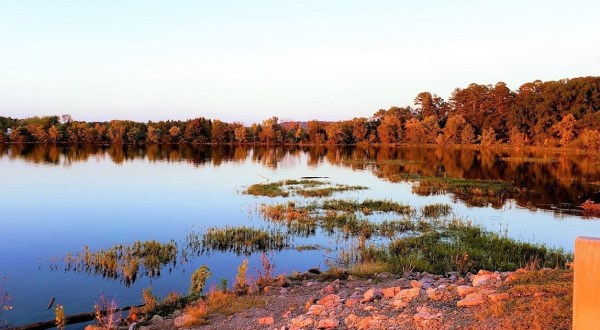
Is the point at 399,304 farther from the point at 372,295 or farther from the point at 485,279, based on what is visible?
Result: the point at 485,279

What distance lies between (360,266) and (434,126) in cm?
11105

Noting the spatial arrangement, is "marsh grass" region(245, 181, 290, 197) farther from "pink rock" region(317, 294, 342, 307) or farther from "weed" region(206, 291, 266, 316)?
"pink rock" region(317, 294, 342, 307)

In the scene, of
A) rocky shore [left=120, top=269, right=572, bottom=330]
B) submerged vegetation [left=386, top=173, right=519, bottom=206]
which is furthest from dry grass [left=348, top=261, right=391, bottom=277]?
submerged vegetation [left=386, top=173, right=519, bottom=206]

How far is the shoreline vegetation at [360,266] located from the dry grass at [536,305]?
0.02 m

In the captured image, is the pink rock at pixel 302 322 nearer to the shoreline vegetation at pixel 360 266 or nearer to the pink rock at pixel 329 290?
the shoreline vegetation at pixel 360 266

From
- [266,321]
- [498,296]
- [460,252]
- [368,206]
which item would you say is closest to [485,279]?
[498,296]

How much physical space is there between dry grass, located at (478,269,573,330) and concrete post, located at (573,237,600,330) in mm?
875

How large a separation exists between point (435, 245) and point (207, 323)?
11.7 m

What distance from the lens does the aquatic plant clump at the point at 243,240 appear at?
2036 centimetres

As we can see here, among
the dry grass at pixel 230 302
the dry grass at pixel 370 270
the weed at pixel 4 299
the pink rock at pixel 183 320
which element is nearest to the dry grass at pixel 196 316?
the pink rock at pixel 183 320

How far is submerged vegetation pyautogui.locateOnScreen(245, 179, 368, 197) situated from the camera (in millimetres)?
36562

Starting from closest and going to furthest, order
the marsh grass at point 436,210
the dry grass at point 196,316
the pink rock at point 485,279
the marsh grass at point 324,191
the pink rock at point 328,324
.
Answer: the pink rock at point 328,324
the pink rock at point 485,279
the dry grass at point 196,316
the marsh grass at point 436,210
the marsh grass at point 324,191

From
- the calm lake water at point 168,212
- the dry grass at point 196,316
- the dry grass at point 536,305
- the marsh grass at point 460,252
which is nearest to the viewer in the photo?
the dry grass at point 536,305

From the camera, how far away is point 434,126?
394 ft
